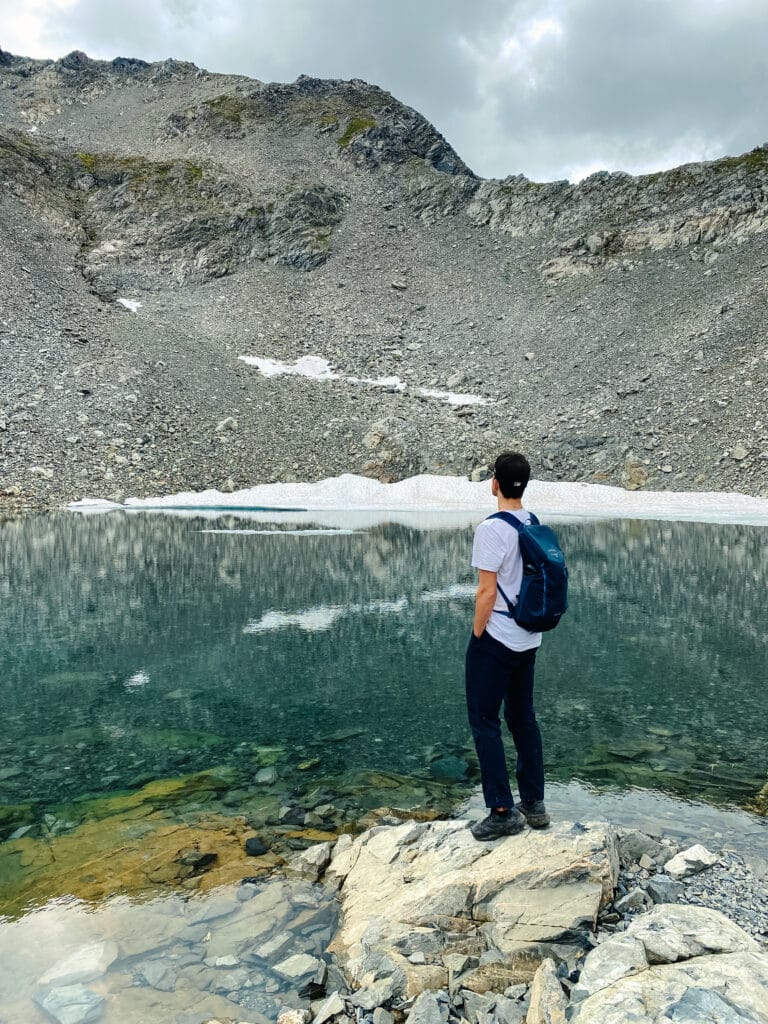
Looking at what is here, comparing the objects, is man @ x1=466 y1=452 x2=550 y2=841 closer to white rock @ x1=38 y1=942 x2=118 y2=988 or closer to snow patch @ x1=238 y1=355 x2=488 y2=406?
white rock @ x1=38 y1=942 x2=118 y2=988

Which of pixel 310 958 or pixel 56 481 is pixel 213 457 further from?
pixel 310 958

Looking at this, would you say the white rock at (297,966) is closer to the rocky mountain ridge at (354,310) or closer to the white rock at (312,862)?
the white rock at (312,862)

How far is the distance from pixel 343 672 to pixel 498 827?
232 inches

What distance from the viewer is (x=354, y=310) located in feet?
224

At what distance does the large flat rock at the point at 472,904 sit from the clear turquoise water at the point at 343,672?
2.11 metres

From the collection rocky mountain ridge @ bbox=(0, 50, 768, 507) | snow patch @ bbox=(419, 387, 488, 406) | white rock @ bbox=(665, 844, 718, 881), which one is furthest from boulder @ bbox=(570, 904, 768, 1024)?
snow patch @ bbox=(419, 387, 488, 406)

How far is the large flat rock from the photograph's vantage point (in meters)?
3.70

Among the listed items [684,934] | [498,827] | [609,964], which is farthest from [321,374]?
[609,964]

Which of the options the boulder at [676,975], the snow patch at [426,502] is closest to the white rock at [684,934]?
the boulder at [676,975]

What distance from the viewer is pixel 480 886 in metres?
4.17

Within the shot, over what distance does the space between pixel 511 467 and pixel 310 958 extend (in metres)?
3.34

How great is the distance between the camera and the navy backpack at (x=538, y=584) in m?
4.37

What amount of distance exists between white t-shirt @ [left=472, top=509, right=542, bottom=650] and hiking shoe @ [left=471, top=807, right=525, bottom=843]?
4.06ft

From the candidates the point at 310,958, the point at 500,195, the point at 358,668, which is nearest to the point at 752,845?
the point at 310,958
